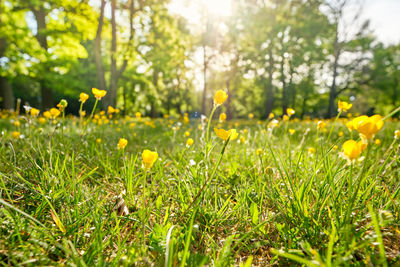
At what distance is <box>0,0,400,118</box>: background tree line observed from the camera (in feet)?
34.6

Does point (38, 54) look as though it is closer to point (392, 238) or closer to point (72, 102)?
point (72, 102)

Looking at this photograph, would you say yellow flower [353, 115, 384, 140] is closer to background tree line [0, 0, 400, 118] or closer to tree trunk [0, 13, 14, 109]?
background tree line [0, 0, 400, 118]

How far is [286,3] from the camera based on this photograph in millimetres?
16172

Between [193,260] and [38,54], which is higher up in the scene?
[38,54]

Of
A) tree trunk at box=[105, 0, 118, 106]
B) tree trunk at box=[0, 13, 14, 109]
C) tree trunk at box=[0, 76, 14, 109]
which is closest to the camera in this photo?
tree trunk at box=[105, 0, 118, 106]

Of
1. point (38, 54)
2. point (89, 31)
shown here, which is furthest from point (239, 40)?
point (38, 54)

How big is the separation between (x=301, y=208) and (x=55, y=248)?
1.14 metres

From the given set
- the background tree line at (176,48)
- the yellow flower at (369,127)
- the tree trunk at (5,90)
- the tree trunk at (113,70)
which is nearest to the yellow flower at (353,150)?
the yellow flower at (369,127)

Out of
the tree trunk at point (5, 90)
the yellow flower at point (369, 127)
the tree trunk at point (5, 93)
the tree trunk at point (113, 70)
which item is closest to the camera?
the yellow flower at point (369, 127)

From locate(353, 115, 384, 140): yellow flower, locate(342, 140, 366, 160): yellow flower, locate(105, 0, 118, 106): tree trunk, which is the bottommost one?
locate(342, 140, 366, 160): yellow flower

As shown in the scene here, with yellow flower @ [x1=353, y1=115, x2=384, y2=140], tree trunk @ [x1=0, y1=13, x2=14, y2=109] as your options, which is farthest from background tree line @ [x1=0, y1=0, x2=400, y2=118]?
yellow flower @ [x1=353, y1=115, x2=384, y2=140]

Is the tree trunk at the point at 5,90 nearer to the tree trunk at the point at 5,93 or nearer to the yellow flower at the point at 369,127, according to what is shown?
the tree trunk at the point at 5,93

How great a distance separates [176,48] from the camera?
37.9ft

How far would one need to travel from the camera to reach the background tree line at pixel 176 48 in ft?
34.6
